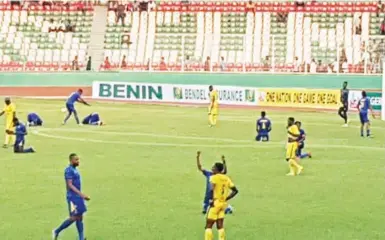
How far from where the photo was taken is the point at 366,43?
155 ft

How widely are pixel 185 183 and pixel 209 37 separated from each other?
29418 millimetres

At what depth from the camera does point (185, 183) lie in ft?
74.9

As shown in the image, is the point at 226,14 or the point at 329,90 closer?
the point at 329,90

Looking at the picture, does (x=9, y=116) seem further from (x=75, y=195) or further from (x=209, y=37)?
(x=209, y=37)

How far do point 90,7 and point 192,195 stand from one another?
126ft

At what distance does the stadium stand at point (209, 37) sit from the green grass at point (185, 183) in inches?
432

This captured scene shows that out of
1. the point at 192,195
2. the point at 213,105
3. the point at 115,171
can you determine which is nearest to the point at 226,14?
the point at 213,105

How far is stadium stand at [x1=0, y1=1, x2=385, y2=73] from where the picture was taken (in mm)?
49406

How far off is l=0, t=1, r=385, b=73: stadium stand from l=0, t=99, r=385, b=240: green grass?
10979mm

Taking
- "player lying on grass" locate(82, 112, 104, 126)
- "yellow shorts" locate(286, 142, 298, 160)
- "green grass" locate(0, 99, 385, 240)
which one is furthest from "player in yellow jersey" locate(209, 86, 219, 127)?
"yellow shorts" locate(286, 142, 298, 160)

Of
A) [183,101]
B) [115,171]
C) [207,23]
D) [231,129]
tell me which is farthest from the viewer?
[207,23]

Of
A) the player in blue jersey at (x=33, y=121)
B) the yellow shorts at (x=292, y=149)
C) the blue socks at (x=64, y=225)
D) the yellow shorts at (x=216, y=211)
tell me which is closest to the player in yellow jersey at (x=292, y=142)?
the yellow shorts at (x=292, y=149)

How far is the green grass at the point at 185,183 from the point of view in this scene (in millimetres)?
17391

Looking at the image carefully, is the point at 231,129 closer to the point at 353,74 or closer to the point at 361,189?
the point at 353,74
